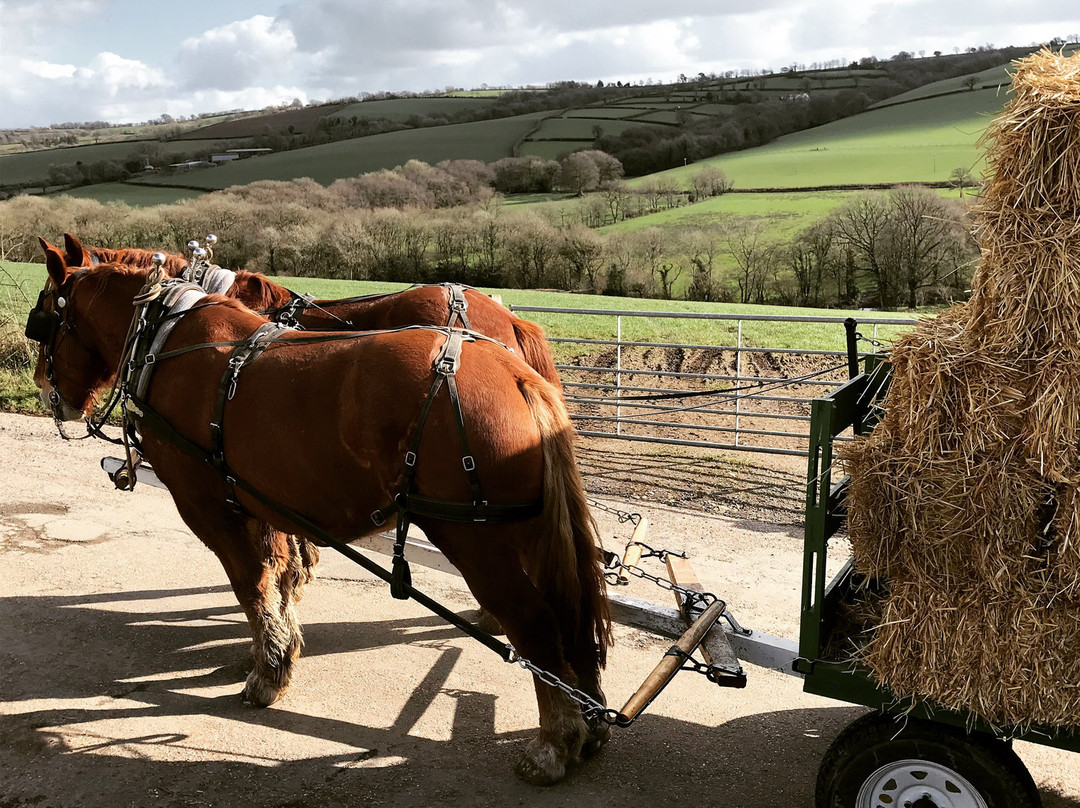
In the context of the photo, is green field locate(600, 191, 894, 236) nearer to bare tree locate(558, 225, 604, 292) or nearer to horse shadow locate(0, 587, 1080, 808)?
bare tree locate(558, 225, 604, 292)

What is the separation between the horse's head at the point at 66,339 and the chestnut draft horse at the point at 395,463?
63 cm

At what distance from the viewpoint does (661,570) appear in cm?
625

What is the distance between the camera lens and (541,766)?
3.60m

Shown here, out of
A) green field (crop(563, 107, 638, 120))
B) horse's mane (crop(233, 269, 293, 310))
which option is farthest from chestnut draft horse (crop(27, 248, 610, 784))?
green field (crop(563, 107, 638, 120))

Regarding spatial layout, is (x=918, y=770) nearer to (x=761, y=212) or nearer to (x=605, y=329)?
(x=605, y=329)

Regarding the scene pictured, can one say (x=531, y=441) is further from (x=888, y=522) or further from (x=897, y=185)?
(x=897, y=185)

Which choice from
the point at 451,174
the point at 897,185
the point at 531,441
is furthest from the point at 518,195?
the point at 531,441

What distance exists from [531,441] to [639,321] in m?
14.6

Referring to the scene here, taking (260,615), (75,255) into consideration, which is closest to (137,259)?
(75,255)

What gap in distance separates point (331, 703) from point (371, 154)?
46.5m

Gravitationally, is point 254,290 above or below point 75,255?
below

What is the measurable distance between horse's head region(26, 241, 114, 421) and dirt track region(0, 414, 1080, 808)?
5.20ft

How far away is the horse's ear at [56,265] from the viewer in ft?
15.3

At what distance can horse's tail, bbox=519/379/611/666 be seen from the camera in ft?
11.2
